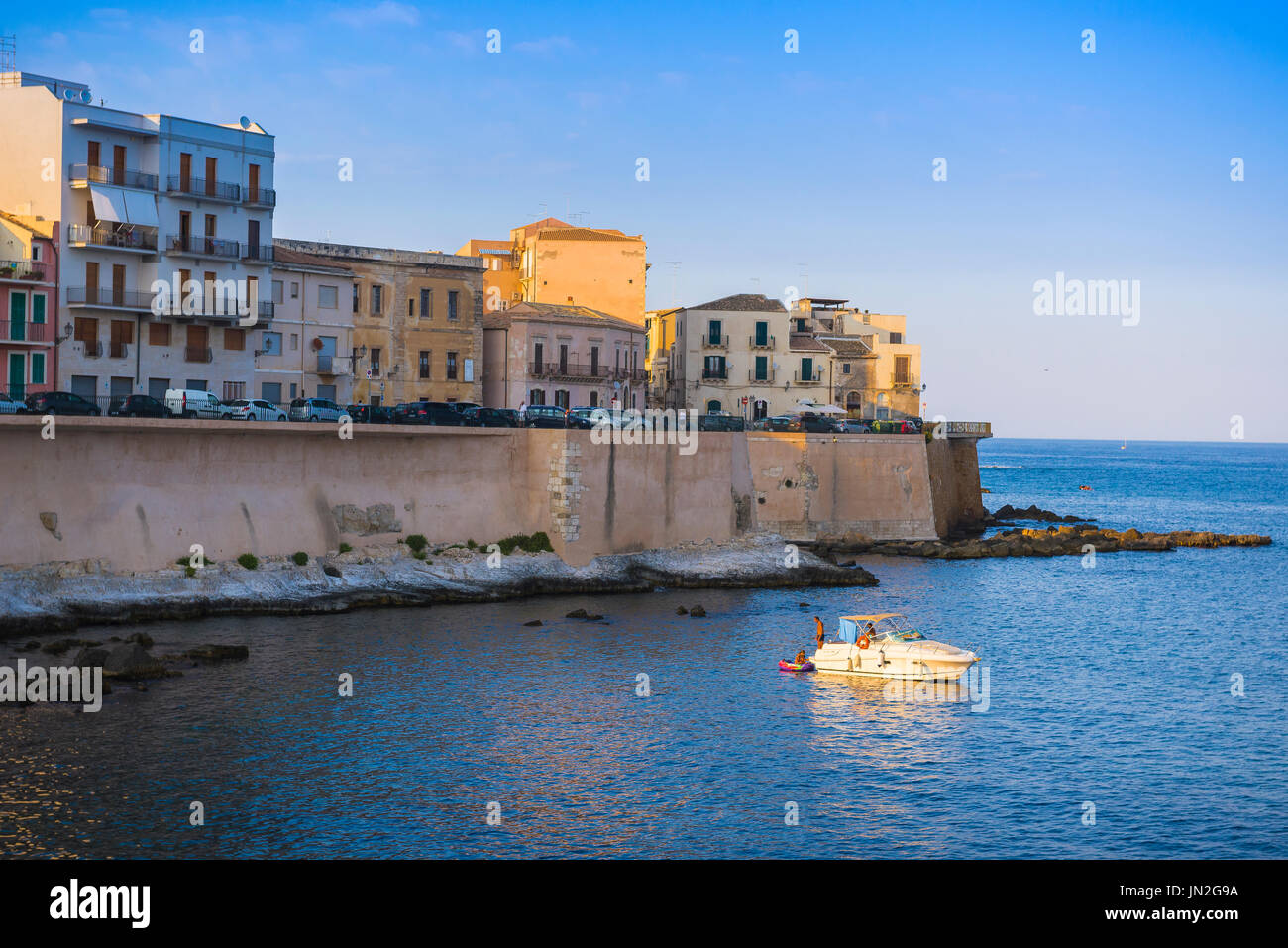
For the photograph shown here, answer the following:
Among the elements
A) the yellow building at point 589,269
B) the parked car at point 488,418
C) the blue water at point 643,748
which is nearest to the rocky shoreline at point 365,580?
the blue water at point 643,748

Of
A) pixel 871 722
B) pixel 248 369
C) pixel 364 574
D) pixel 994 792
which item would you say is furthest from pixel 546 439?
pixel 994 792

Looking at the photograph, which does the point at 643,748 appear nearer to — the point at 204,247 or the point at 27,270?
the point at 27,270

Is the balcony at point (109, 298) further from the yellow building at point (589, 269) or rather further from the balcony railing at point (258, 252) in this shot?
the yellow building at point (589, 269)

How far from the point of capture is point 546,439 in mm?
48125

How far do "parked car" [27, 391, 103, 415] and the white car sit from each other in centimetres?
271

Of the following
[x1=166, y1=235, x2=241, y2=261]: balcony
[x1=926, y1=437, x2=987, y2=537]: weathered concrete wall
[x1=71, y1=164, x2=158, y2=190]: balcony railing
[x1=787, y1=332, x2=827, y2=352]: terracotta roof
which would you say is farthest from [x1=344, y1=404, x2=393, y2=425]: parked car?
[x1=787, y1=332, x2=827, y2=352]: terracotta roof

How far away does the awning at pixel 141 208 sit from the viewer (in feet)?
153

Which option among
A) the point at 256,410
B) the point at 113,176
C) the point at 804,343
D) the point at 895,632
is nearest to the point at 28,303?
the point at 113,176

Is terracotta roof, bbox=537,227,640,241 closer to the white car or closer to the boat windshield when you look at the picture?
the white car

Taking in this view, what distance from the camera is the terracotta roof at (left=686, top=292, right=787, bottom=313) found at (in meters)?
77.2

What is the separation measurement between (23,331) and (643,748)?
30448mm

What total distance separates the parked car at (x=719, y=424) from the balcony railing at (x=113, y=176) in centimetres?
2491
